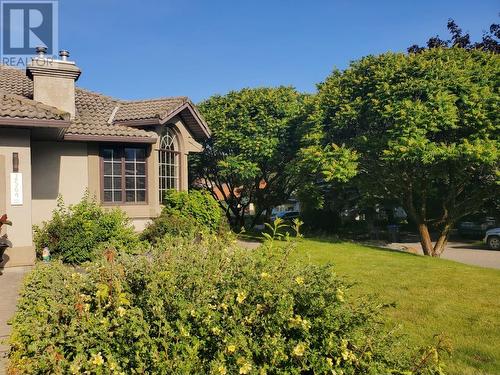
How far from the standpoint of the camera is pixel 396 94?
16.0 meters

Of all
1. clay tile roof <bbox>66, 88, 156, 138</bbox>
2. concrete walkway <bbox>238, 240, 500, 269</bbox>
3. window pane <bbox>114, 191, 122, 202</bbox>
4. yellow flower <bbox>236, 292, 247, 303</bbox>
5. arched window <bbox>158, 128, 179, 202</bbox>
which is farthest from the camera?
concrete walkway <bbox>238, 240, 500, 269</bbox>

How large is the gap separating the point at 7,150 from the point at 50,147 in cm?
261

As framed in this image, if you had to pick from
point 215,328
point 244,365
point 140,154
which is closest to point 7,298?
point 215,328

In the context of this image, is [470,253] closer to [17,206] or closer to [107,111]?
[107,111]

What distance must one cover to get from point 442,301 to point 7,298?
777 centimetres

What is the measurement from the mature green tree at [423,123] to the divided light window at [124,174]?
8.43 m

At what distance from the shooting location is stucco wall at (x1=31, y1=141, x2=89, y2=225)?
1266 cm

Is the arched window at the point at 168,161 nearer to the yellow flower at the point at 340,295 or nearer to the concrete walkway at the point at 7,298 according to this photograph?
the concrete walkway at the point at 7,298

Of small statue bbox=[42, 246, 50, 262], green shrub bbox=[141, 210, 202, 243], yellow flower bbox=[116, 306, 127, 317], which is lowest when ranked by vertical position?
small statue bbox=[42, 246, 50, 262]

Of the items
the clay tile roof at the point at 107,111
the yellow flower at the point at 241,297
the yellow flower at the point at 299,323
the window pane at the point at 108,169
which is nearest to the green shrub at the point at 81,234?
the window pane at the point at 108,169

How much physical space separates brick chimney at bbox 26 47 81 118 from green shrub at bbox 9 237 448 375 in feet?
35.2

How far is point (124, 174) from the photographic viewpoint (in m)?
14.1

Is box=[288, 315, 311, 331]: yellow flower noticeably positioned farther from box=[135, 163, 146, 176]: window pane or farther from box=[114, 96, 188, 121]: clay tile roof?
box=[135, 163, 146, 176]: window pane

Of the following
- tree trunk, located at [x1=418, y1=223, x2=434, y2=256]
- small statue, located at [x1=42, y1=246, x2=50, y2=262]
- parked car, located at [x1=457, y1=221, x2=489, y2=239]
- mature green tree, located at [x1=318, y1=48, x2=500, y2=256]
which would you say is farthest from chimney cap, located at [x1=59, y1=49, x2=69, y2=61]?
parked car, located at [x1=457, y1=221, x2=489, y2=239]
